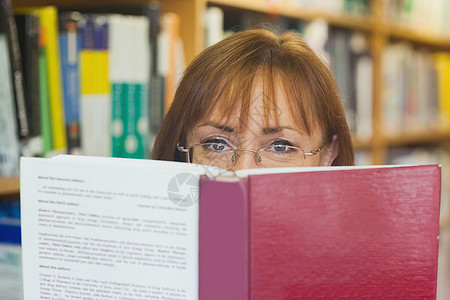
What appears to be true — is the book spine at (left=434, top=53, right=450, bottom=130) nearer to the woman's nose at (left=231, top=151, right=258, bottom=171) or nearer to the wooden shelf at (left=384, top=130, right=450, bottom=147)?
the wooden shelf at (left=384, top=130, right=450, bottom=147)

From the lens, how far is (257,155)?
956 mm

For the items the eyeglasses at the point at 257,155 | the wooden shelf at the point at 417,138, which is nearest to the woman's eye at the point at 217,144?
the eyeglasses at the point at 257,155

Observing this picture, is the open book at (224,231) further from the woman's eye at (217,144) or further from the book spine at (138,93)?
the book spine at (138,93)

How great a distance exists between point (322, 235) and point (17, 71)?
0.77 meters

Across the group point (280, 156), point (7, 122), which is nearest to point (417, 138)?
point (280, 156)

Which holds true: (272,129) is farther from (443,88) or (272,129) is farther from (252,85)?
(443,88)

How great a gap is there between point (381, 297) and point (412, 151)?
7.75 ft

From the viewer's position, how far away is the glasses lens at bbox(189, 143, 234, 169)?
979 millimetres

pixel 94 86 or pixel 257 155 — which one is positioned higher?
pixel 94 86

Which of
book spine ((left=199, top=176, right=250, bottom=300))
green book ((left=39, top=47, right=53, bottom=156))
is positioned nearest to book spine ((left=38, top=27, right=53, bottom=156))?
green book ((left=39, top=47, right=53, bottom=156))

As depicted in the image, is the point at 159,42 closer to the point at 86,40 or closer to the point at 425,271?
the point at 86,40

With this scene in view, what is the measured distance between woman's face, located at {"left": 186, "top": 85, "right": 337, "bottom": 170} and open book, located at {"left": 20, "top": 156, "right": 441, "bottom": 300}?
0.37 m

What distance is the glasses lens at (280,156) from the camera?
38.5 inches

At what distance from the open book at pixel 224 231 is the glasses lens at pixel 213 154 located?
1.24ft
